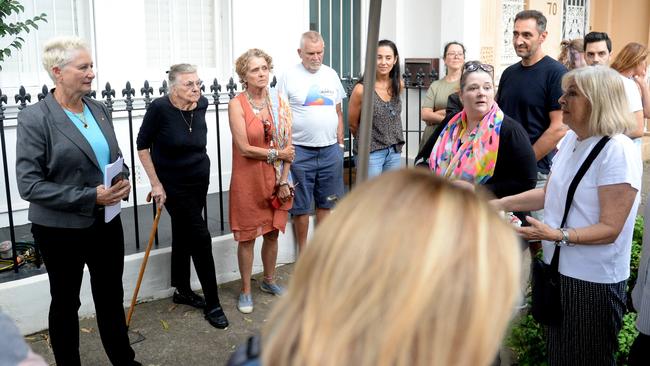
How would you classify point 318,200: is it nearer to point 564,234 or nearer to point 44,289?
Answer: point 44,289

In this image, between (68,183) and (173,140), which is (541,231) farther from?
(173,140)

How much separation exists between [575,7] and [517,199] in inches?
342

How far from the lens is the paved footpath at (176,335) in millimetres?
4301

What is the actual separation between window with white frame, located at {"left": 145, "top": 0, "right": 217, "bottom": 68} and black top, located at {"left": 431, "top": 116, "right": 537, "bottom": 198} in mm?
4492

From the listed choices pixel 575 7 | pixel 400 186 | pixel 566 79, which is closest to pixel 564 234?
pixel 566 79

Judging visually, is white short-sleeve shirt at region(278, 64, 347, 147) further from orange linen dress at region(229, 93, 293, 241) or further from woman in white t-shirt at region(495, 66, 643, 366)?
woman in white t-shirt at region(495, 66, 643, 366)

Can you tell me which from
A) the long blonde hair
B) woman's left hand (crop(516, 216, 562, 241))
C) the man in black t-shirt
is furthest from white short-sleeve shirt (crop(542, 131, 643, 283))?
the long blonde hair

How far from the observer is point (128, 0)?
653 cm

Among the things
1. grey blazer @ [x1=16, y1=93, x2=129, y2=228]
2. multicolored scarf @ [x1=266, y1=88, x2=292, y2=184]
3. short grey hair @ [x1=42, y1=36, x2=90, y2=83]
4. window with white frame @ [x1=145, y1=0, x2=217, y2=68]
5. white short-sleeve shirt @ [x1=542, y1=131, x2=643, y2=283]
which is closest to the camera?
white short-sleeve shirt @ [x1=542, y1=131, x2=643, y2=283]

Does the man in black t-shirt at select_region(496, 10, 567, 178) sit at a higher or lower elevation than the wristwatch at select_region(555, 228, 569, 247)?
higher

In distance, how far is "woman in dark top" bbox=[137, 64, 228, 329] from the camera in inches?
178

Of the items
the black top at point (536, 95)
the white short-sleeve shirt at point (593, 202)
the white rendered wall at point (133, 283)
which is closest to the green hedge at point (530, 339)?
the white short-sleeve shirt at point (593, 202)

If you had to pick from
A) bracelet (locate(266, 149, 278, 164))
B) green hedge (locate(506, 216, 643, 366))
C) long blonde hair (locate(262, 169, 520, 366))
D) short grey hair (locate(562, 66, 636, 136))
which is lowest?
green hedge (locate(506, 216, 643, 366))

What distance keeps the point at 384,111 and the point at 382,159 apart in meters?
0.42
